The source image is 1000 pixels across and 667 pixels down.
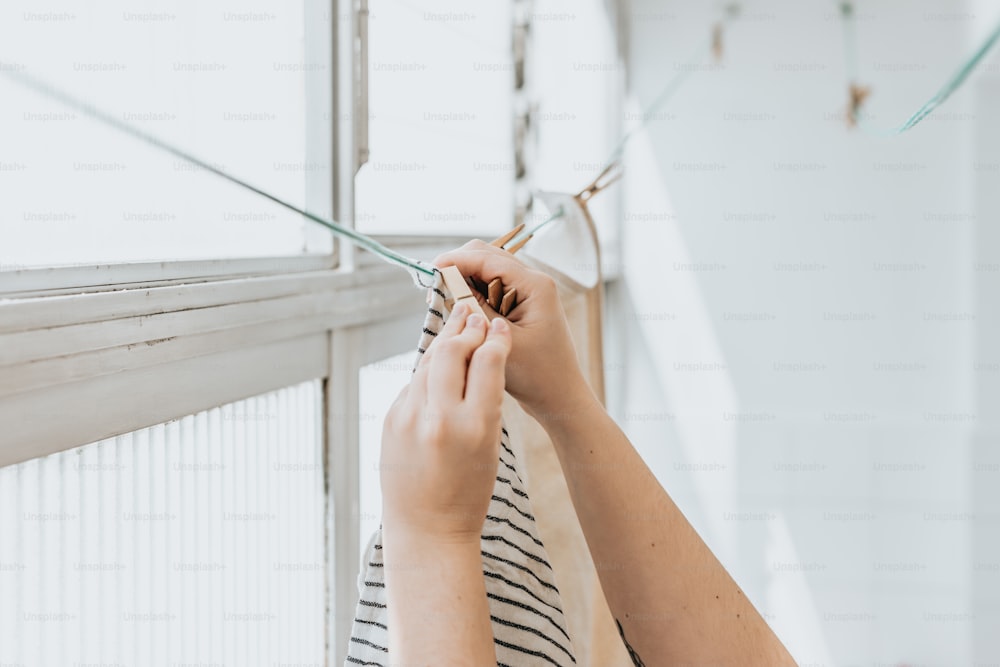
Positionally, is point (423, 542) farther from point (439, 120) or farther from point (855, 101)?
point (855, 101)

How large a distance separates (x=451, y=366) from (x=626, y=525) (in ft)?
0.70

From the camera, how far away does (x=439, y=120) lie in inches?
40.0

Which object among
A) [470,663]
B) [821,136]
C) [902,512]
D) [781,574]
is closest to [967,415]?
[902,512]

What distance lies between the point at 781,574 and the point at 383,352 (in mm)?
1427

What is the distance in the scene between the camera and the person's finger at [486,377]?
0.37 m

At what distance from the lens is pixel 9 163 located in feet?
1.33

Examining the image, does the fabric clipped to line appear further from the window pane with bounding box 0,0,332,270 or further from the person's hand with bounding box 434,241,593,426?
the window pane with bounding box 0,0,332,270

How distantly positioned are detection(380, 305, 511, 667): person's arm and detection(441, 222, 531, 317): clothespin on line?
56mm

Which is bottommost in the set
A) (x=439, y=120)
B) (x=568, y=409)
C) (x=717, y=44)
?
(x=568, y=409)

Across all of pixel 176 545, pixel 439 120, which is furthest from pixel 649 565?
pixel 439 120

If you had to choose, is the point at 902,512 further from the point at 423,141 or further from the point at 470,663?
the point at 470,663

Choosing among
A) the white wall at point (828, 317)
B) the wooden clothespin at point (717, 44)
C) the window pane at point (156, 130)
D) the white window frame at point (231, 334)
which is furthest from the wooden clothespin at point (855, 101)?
the window pane at point (156, 130)

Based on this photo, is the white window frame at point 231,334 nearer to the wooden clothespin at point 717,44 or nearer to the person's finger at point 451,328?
the person's finger at point 451,328

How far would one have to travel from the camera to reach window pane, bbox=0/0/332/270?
415 millimetres
